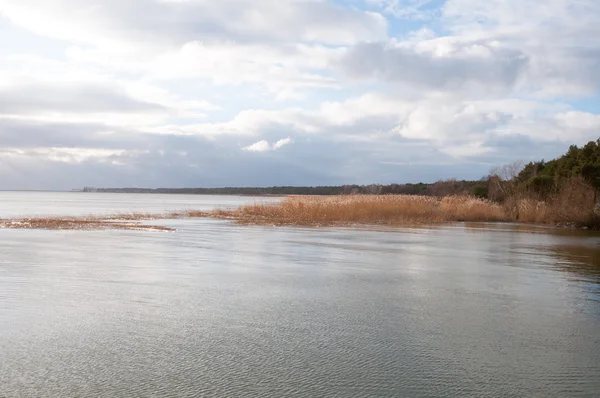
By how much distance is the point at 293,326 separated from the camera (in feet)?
22.9

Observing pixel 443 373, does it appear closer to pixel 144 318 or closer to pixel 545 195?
pixel 144 318

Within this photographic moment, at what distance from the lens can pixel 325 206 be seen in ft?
105

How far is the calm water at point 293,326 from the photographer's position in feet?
16.6

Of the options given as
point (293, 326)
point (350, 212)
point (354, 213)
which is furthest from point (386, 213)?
point (293, 326)

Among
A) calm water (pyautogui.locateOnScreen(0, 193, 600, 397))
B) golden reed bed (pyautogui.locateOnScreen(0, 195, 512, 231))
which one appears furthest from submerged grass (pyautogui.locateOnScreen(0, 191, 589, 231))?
calm water (pyautogui.locateOnScreen(0, 193, 600, 397))

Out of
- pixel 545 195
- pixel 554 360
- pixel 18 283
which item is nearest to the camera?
pixel 554 360

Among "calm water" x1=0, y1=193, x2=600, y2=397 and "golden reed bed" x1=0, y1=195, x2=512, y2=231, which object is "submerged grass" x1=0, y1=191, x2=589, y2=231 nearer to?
"golden reed bed" x1=0, y1=195, x2=512, y2=231

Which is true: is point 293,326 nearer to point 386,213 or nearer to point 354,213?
point 354,213

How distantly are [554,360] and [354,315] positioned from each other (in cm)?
255

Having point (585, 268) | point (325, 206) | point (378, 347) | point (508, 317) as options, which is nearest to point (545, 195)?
point (325, 206)

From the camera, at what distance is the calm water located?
199 inches

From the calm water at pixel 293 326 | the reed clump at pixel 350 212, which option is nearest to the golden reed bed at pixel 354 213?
the reed clump at pixel 350 212

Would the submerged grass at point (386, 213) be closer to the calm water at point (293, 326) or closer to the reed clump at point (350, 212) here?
the reed clump at point (350, 212)

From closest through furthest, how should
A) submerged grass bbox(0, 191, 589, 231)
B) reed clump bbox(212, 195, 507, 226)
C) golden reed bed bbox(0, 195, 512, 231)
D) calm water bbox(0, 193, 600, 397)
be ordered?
calm water bbox(0, 193, 600, 397) < submerged grass bbox(0, 191, 589, 231) < golden reed bed bbox(0, 195, 512, 231) < reed clump bbox(212, 195, 507, 226)
